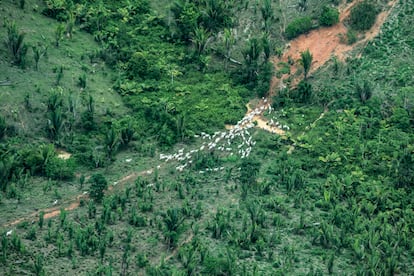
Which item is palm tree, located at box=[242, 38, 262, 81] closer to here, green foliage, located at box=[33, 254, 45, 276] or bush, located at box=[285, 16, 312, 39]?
bush, located at box=[285, 16, 312, 39]

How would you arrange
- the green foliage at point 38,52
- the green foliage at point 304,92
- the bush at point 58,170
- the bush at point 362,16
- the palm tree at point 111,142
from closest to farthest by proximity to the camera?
the bush at point 58,170 < the palm tree at point 111,142 < the green foliage at point 38,52 < the green foliage at point 304,92 < the bush at point 362,16

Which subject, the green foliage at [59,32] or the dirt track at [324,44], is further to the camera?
the dirt track at [324,44]

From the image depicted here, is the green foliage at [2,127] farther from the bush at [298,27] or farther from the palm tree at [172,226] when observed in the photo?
the bush at [298,27]

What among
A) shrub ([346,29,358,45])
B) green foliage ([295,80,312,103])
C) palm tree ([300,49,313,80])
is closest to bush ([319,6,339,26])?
shrub ([346,29,358,45])

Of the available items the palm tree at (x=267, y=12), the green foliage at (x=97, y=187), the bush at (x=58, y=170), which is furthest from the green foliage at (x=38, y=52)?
the palm tree at (x=267, y=12)

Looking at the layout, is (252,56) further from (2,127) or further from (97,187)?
(2,127)

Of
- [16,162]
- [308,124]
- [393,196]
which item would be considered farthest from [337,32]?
[16,162]

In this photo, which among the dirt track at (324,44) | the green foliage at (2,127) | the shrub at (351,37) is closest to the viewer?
the green foliage at (2,127)
